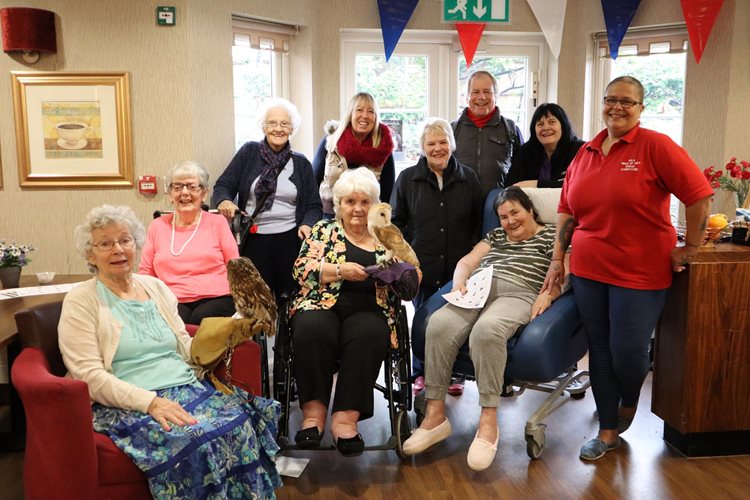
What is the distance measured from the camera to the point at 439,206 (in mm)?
3217

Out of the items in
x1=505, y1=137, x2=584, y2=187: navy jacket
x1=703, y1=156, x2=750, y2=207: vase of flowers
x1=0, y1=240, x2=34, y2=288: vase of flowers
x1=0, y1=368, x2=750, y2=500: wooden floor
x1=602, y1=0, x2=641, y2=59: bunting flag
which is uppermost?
x1=602, y1=0, x2=641, y2=59: bunting flag

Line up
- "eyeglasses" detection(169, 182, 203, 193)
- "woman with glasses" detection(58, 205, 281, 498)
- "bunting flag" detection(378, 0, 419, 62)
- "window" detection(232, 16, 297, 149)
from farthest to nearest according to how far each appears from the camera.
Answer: "bunting flag" detection(378, 0, 419, 62) → "window" detection(232, 16, 297, 149) → "eyeglasses" detection(169, 182, 203, 193) → "woman with glasses" detection(58, 205, 281, 498)

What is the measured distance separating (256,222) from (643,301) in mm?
1733

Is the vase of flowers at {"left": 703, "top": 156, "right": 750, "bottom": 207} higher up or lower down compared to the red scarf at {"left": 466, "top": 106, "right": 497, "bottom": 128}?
lower down

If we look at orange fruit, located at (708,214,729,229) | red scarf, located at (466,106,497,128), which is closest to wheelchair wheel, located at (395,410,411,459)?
orange fruit, located at (708,214,729,229)

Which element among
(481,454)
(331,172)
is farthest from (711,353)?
(331,172)

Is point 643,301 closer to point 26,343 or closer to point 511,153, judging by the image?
point 511,153

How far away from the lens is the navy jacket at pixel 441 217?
3.22m

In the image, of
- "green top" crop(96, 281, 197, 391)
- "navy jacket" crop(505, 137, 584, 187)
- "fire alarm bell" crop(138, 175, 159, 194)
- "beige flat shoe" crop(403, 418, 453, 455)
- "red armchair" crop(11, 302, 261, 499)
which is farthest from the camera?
"fire alarm bell" crop(138, 175, 159, 194)

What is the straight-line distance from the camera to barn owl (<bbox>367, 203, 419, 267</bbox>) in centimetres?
262

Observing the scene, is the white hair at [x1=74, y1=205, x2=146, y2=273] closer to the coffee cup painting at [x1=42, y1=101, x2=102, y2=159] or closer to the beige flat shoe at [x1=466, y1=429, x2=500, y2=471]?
the beige flat shoe at [x1=466, y1=429, x2=500, y2=471]

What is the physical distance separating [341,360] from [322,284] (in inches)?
11.8

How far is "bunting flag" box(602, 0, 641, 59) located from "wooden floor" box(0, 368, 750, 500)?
8.39 feet

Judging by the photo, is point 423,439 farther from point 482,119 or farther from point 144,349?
point 482,119
